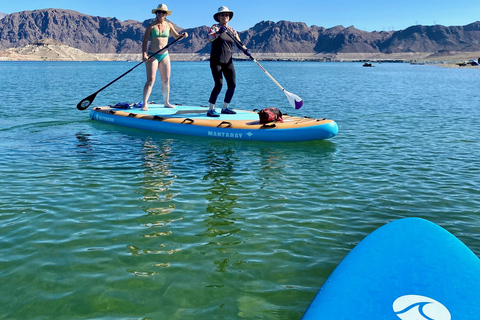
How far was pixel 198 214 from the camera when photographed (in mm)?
5945

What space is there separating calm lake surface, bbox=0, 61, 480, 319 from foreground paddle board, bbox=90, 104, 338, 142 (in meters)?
0.32

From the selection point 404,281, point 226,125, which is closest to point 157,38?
point 226,125

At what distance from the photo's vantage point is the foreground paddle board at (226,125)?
413 inches

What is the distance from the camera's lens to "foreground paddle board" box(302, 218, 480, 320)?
8.95 ft

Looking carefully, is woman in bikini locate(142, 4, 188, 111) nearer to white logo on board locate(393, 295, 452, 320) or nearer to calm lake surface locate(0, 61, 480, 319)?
calm lake surface locate(0, 61, 480, 319)

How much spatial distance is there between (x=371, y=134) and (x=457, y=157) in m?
3.49

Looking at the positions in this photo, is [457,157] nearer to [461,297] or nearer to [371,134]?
[371,134]

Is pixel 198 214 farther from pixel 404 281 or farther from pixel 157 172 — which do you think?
pixel 404 281

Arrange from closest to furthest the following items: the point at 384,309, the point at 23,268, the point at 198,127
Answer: the point at 384,309
the point at 23,268
the point at 198,127

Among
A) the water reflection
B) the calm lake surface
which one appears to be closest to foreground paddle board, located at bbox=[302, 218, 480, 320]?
the calm lake surface

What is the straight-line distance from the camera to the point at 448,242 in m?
3.63

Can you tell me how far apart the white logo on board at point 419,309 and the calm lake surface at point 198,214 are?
111 centimetres

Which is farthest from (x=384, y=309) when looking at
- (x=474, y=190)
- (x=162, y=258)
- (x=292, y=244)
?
(x=474, y=190)

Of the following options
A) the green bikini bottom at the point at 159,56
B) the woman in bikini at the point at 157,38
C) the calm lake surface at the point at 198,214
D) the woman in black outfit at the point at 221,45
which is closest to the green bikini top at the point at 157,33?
the woman in bikini at the point at 157,38
